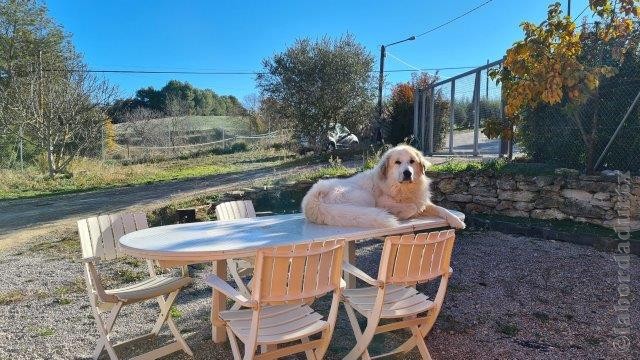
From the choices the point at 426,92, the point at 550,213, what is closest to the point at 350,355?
the point at 550,213

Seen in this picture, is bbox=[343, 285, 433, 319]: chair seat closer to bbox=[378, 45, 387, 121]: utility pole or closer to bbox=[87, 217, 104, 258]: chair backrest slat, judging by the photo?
bbox=[87, 217, 104, 258]: chair backrest slat

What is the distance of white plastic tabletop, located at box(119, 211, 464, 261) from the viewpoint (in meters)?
2.75

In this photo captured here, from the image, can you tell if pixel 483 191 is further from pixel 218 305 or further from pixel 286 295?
pixel 286 295

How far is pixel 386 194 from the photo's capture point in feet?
12.6

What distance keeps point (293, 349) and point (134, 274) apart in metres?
3.52

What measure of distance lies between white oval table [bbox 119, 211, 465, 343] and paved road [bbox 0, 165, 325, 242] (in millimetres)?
5730

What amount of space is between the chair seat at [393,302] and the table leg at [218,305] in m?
0.89

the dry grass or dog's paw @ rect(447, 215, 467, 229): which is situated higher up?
dog's paw @ rect(447, 215, 467, 229)

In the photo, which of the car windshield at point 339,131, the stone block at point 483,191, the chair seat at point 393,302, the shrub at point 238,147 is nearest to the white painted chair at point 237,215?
the chair seat at point 393,302

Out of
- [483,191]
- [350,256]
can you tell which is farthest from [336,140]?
[350,256]

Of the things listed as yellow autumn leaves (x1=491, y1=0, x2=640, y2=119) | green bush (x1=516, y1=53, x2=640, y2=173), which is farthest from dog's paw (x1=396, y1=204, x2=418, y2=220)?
green bush (x1=516, y1=53, x2=640, y2=173)

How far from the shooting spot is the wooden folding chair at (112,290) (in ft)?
10.3

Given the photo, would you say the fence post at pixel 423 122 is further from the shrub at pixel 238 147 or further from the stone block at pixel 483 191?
the shrub at pixel 238 147

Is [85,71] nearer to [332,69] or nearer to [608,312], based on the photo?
[332,69]
